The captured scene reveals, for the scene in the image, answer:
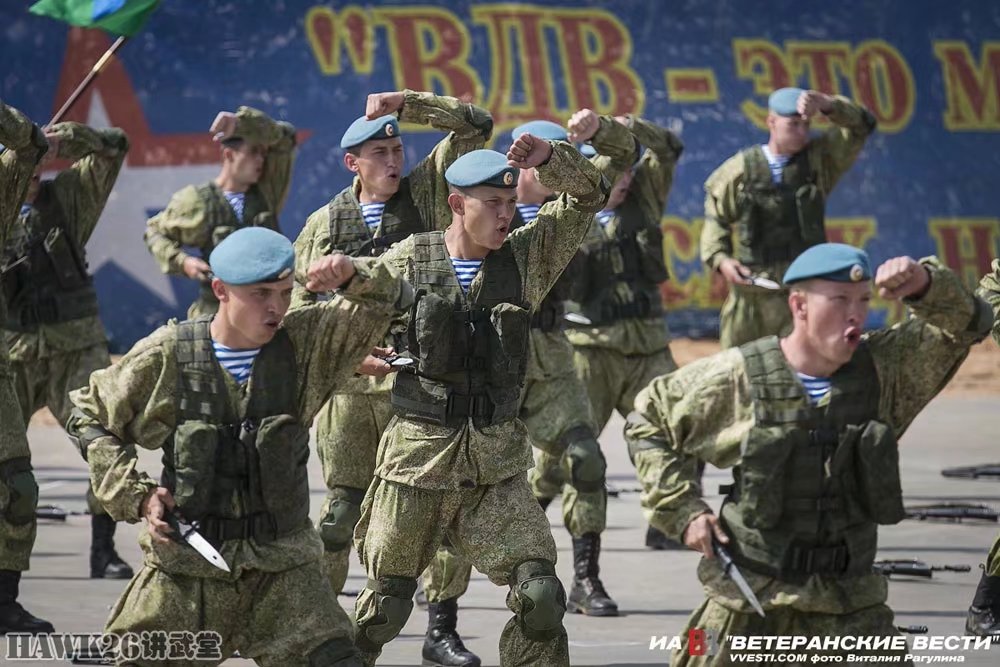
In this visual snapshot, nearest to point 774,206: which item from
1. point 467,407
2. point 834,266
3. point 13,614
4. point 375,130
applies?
point 375,130

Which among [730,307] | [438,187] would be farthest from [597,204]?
[730,307]

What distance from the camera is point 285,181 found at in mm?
13531

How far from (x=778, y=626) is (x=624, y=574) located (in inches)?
189

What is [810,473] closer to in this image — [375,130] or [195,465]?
[195,465]

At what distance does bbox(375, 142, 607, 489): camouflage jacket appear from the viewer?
8312mm

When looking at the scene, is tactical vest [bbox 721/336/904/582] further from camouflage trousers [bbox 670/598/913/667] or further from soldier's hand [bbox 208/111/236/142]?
soldier's hand [bbox 208/111/236/142]

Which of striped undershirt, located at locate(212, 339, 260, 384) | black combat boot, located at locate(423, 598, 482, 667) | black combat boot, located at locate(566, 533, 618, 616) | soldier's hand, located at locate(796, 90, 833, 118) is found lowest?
black combat boot, located at locate(566, 533, 618, 616)

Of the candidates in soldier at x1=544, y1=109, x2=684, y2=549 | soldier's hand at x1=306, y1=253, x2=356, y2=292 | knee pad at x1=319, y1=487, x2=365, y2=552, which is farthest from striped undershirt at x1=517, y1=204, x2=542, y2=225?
soldier's hand at x1=306, y1=253, x2=356, y2=292

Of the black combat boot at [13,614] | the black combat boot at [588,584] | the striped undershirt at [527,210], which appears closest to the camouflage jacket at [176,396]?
the black combat boot at [13,614]

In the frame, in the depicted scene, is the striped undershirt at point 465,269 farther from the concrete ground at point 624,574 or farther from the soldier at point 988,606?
the soldier at point 988,606

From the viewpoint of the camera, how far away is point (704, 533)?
731 centimetres

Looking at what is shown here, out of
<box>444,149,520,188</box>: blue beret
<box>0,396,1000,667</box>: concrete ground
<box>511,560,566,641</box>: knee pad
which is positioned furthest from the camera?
<box>0,396,1000,667</box>: concrete ground

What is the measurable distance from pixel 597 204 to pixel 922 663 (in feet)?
8.87

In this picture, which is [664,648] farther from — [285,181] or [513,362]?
[285,181]
